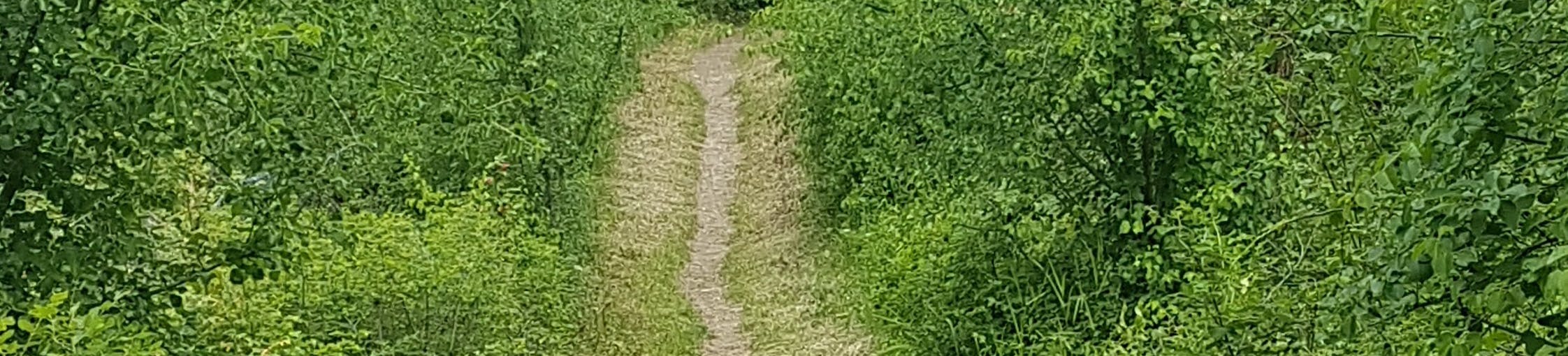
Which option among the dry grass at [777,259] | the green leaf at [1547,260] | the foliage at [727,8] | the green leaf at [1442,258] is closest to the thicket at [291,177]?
Answer: the dry grass at [777,259]

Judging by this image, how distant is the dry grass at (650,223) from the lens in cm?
1091

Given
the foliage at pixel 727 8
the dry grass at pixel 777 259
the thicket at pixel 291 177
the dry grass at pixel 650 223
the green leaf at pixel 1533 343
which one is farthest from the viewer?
the foliage at pixel 727 8

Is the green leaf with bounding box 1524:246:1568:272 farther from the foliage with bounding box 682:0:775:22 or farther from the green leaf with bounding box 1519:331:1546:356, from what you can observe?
the foliage with bounding box 682:0:775:22

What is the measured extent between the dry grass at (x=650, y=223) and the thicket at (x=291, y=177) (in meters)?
0.41

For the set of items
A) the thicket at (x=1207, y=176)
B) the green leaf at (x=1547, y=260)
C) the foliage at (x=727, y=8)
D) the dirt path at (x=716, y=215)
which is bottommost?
the foliage at (x=727, y=8)

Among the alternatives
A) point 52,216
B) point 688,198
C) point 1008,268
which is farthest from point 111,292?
point 688,198

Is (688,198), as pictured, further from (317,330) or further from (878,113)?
(317,330)

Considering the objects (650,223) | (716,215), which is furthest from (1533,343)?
(716,215)

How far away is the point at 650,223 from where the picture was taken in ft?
46.5

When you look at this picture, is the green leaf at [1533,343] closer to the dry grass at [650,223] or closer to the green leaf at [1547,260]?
the green leaf at [1547,260]

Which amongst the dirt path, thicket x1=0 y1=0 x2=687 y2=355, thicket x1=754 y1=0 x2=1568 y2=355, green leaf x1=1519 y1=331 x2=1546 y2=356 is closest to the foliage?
the dirt path

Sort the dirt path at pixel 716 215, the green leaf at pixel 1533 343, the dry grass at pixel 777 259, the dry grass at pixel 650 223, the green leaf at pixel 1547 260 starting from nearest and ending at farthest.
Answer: the green leaf at pixel 1547 260
the green leaf at pixel 1533 343
the dry grass at pixel 650 223
the dry grass at pixel 777 259
the dirt path at pixel 716 215

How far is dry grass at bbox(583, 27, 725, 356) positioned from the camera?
10914mm

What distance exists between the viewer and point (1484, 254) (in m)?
3.33
